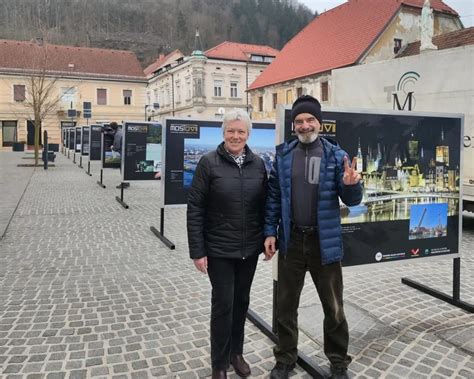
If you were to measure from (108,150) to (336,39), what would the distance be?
30.8 m

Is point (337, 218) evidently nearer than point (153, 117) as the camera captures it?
Yes

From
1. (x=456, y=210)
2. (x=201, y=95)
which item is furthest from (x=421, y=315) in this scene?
(x=201, y=95)

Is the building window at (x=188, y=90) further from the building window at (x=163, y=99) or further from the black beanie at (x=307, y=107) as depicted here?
the black beanie at (x=307, y=107)

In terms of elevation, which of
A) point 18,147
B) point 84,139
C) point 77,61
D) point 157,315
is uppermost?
point 77,61

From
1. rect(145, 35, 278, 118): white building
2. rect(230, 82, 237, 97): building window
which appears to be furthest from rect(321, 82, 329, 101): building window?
rect(230, 82, 237, 97): building window

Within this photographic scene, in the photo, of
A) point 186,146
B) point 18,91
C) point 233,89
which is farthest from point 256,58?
point 186,146

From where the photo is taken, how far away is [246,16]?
101 metres

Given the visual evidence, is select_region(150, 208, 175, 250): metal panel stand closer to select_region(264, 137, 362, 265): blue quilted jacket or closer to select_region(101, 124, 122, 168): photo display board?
select_region(264, 137, 362, 265): blue quilted jacket

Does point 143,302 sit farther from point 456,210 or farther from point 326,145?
point 456,210

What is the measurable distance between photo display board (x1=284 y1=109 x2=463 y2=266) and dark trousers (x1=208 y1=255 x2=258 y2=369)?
1.29 m

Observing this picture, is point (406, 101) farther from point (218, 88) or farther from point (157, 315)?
point (218, 88)

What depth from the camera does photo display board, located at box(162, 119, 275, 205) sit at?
8211 mm

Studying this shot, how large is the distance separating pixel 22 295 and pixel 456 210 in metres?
4.87

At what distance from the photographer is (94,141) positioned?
2202 cm
